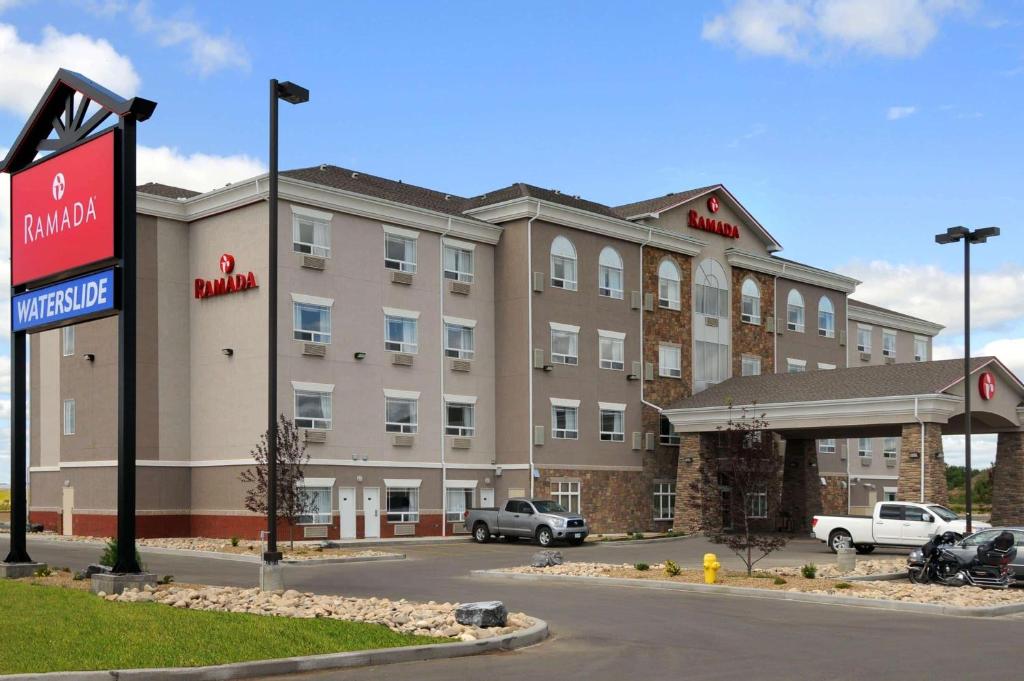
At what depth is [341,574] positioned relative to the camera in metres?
28.6

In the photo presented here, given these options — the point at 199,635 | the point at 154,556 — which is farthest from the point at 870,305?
the point at 199,635

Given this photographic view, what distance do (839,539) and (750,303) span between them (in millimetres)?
24076

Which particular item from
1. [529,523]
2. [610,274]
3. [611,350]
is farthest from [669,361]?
[529,523]

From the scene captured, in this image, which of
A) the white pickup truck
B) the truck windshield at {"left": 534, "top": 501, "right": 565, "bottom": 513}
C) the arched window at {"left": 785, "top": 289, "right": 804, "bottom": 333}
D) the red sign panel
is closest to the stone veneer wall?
the arched window at {"left": 785, "top": 289, "right": 804, "bottom": 333}

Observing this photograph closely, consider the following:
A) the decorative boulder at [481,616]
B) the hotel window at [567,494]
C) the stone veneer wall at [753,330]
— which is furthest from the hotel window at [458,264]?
the decorative boulder at [481,616]

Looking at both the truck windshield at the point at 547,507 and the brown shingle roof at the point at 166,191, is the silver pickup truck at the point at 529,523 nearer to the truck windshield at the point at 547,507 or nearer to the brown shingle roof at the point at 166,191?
the truck windshield at the point at 547,507

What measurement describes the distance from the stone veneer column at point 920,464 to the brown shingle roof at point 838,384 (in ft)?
4.89

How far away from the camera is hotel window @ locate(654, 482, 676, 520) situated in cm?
5350

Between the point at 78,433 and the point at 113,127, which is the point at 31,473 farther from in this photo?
the point at 113,127

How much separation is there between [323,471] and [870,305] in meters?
42.4

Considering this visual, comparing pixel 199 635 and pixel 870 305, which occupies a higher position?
pixel 870 305

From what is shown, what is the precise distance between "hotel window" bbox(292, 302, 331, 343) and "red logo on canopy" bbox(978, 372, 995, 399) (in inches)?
952

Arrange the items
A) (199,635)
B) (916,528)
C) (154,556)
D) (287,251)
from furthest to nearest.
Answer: (287,251) < (916,528) < (154,556) < (199,635)

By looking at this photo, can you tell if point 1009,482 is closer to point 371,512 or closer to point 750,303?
point 750,303
